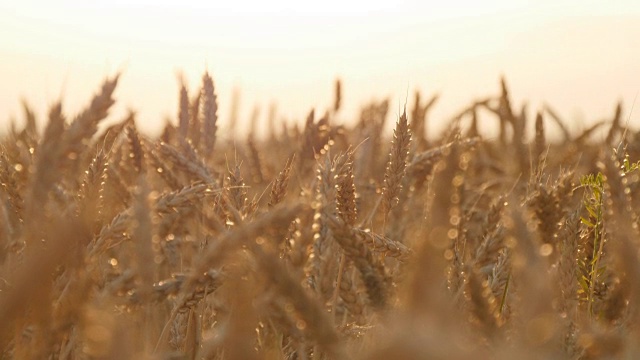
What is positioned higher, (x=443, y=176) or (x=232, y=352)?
(x=232, y=352)

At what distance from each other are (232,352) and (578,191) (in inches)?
104

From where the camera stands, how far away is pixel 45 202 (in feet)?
3.75

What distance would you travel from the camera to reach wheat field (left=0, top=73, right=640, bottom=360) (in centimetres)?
75

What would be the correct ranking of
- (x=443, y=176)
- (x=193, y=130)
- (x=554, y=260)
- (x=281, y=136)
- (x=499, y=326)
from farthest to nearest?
(x=281, y=136) < (x=193, y=130) < (x=443, y=176) < (x=554, y=260) < (x=499, y=326)

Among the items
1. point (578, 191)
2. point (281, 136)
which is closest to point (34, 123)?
point (281, 136)

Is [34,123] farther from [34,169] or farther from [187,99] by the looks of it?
[34,169]

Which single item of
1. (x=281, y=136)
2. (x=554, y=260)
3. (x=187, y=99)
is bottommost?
(x=281, y=136)

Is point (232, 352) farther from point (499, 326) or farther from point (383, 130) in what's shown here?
point (383, 130)

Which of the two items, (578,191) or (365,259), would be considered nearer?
(365,259)

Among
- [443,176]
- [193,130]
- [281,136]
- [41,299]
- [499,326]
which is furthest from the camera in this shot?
[281,136]

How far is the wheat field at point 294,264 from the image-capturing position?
0.75 metres

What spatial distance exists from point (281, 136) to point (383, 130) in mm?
1914

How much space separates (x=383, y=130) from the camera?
391cm

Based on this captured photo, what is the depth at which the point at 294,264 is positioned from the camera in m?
1.26
